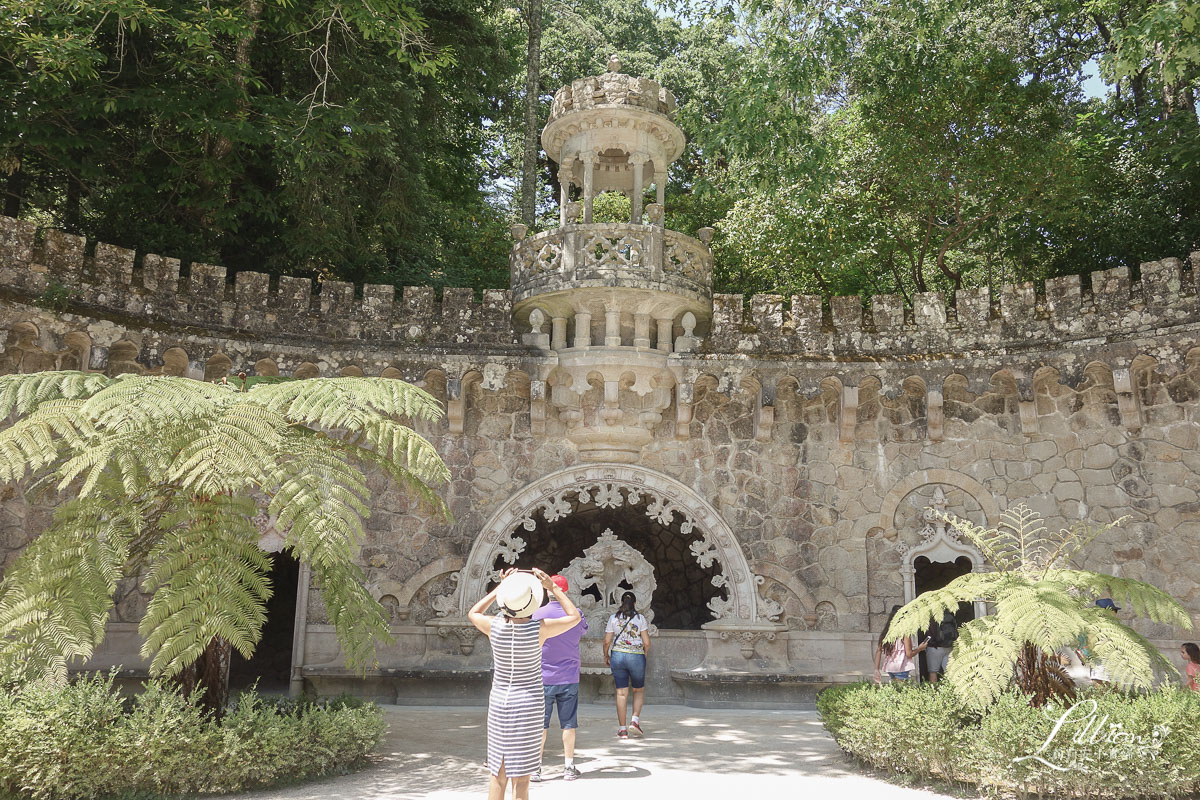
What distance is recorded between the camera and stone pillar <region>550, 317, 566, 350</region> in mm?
11898

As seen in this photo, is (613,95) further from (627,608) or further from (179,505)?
(179,505)

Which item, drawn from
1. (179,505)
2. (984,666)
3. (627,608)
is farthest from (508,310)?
(984,666)

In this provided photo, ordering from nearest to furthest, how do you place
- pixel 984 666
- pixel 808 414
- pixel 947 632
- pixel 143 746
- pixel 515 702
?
1. pixel 515 702
2. pixel 143 746
3. pixel 984 666
4. pixel 808 414
5. pixel 947 632

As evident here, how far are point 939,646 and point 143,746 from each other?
31.7 ft

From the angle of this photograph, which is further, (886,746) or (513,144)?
(513,144)

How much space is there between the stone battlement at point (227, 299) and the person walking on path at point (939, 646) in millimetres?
6717

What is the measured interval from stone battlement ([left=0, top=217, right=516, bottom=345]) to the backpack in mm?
6950

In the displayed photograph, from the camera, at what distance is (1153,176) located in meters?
14.4

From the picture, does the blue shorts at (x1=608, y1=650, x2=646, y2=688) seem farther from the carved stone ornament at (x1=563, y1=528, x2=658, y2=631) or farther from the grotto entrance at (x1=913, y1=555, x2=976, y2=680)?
the grotto entrance at (x1=913, y1=555, x2=976, y2=680)

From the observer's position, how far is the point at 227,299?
11680 millimetres

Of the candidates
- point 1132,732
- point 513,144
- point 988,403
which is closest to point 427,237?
point 513,144

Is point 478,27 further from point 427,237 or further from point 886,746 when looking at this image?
point 886,746

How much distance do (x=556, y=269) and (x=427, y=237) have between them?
5050 millimetres

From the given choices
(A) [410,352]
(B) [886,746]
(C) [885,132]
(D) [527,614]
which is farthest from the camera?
(C) [885,132]
